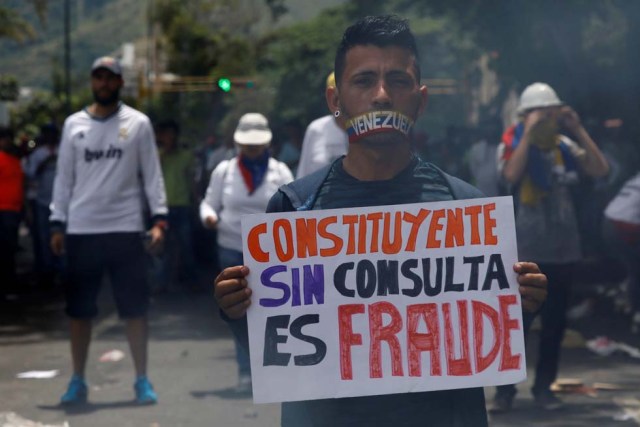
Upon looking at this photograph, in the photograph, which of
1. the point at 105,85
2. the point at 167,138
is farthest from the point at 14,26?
the point at 105,85

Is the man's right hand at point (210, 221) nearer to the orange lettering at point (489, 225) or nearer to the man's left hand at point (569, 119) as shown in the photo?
the man's left hand at point (569, 119)

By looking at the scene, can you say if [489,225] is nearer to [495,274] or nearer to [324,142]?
[495,274]

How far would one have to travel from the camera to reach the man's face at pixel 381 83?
3.38m

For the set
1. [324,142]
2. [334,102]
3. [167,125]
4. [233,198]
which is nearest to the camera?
[334,102]

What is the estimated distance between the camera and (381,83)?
3406 millimetres

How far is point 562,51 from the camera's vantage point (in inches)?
563

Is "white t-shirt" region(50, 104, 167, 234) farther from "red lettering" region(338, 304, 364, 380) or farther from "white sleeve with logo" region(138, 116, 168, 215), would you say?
"red lettering" region(338, 304, 364, 380)

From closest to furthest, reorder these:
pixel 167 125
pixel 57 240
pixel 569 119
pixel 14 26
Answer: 1. pixel 57 240
2. pixel 569 119
3. pixel 167 125
4. pixel 14 26

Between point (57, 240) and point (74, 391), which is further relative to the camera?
point (74, 391)

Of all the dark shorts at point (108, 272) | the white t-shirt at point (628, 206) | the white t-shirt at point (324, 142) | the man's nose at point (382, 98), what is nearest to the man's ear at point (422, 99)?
the man's nose at point (382, 98)

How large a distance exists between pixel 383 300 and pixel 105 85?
4948 millimetres

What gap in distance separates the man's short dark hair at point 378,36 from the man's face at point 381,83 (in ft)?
0.05

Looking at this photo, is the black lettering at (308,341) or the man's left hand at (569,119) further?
the man's left hand at (569,119)

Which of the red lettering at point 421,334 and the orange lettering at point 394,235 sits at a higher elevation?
the orange lettering at point 394,235
